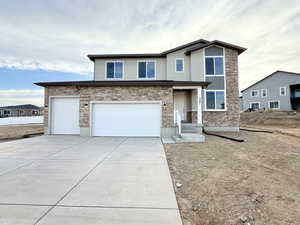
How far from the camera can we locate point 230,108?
12.1 meters

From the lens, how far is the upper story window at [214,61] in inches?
489

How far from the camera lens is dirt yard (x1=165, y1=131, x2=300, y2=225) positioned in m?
2.50

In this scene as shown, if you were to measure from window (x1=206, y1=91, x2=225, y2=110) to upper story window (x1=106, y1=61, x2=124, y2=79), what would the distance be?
779 centimetres

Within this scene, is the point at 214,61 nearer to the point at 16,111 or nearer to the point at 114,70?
the point at 114,70

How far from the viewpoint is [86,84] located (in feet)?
34.3

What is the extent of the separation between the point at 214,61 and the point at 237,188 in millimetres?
11270

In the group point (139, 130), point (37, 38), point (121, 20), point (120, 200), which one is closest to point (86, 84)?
point (139, 130)

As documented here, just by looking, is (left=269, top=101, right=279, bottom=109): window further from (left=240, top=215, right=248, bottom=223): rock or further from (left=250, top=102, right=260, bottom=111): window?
(left=240, top=215, right=248, bottom=223): rock

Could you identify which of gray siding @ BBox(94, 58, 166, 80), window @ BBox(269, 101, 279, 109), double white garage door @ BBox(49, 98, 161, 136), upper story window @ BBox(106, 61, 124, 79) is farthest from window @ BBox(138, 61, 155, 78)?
window @ BBox(269, 101, 279, 109)

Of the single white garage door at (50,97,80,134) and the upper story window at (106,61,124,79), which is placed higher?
the upper story window at (106,61,124,79)

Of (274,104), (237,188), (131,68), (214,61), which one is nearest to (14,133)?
(131,68)

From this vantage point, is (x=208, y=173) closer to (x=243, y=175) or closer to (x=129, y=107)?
(x=243, y=175)

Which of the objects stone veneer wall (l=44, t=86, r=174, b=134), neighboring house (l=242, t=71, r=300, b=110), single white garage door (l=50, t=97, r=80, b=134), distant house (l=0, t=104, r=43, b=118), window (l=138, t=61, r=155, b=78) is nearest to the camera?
stone veneer wall (l=44, t=86, r=174, b=134)

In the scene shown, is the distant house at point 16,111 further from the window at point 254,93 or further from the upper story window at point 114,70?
the window at point 254,93
